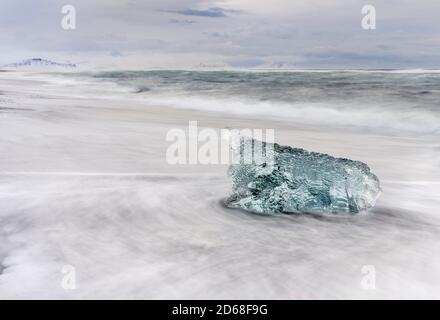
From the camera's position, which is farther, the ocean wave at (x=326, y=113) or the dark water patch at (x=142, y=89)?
the dark water patch at (x=142, y=89)

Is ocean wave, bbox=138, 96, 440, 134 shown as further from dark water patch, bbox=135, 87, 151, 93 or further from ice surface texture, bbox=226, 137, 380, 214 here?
ice surface texture, bbox=226, 137, 380, 214

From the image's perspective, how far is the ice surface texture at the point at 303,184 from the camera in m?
3.86

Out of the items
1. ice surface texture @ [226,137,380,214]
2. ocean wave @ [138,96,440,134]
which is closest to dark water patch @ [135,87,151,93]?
ocean wave @ [138,96,440,134]

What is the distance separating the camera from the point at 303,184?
152 inches

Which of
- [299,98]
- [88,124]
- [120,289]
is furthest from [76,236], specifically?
[299,98]

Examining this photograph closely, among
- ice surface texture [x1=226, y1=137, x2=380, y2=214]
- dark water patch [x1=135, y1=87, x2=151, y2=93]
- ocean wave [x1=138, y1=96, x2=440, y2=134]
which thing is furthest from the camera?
dark water patch [x1=135, y1=87, x2=151, y2=93]

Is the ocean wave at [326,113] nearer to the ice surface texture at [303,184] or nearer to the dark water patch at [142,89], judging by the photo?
the dark water patch at [142,89]

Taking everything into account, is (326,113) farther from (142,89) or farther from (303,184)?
(142,89)

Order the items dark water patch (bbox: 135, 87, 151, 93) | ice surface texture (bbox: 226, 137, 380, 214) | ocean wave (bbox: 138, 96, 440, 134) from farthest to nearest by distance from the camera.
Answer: dark water patch (bbox: 135, 87, 151, 93)
ocean wave (bbox: 138, 96, 440, 134)
ice surface texture (bbox: 226, 137, 380, 214)

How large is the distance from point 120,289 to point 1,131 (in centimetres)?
578

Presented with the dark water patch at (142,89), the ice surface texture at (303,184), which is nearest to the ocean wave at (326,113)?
the dark water patch at (142,89)

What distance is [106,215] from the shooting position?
388 cm

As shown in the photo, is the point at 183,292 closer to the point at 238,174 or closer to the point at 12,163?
the point at 238,174

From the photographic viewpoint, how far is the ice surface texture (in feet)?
12.7
